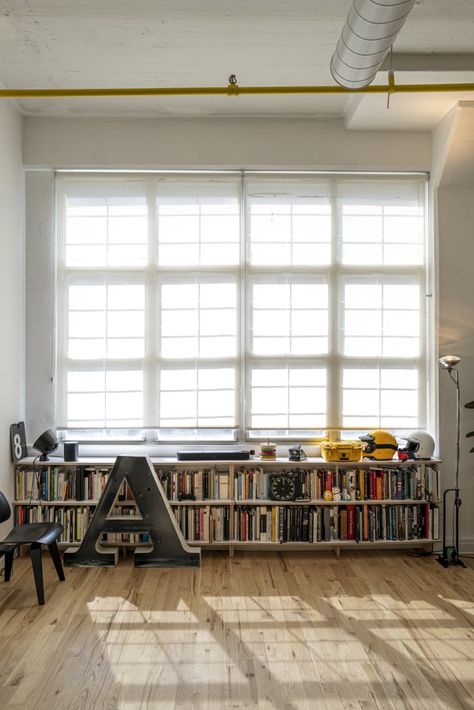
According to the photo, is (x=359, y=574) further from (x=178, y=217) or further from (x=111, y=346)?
(x=178, y=217)

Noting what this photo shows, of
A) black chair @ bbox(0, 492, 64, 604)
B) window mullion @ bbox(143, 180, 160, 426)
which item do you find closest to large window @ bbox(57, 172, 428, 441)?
window mullion @ bbox(143, 180, 160, 426)

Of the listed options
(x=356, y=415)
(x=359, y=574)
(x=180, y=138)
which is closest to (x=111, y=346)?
(x=180, y=138)

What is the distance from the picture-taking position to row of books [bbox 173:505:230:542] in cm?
532

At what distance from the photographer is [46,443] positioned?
5.23 m

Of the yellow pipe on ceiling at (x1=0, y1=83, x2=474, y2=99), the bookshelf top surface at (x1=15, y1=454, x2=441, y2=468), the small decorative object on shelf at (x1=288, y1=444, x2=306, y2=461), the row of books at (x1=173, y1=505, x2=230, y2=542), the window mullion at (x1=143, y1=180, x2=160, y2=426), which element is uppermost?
the yellow pipe on ceiling at (x1=0, y1=83, x2=474, y2=99)

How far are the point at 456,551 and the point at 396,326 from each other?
2.18 metres

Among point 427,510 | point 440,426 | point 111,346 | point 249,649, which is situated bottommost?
point 249,649

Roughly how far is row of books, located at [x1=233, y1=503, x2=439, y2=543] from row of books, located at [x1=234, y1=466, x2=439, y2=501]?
11cm

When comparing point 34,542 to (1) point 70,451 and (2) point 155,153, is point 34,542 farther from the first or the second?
(2) point 155,153

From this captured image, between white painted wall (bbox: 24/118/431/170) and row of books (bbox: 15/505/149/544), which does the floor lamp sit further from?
row of books (bbox: 15/505/149/544)

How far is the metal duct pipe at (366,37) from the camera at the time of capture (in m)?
2.84

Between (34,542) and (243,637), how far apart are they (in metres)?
1.67

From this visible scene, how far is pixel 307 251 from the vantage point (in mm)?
5777

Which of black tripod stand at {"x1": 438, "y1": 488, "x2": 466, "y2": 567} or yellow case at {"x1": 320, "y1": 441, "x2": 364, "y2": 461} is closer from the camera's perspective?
black tripod stand at {"x1": 438, "y1": 488, "x2": 466, "y2": 567}
